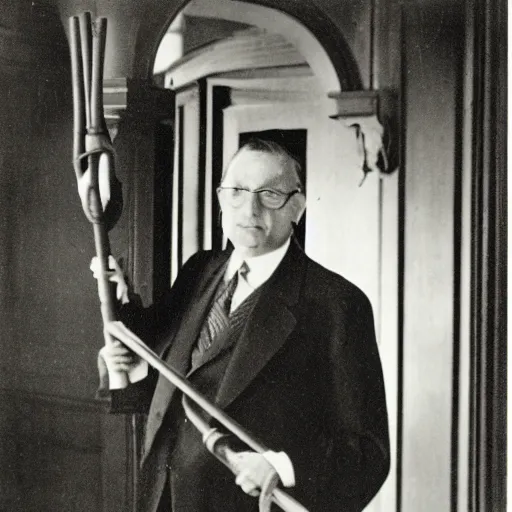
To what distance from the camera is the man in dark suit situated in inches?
47.6

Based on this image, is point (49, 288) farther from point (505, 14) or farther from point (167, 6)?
point (505, 14)

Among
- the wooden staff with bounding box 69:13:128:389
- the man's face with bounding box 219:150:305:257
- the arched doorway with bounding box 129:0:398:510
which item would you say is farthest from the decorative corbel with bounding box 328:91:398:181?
the wooden staff with bounding box 69:13:128:389

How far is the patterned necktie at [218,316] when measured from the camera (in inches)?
49.4

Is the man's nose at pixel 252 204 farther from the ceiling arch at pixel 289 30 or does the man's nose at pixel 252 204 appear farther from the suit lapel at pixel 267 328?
the ceiling arch at pixel 289 30

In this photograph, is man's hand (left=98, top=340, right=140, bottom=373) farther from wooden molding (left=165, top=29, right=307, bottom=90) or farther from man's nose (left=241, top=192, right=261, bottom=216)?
wooden molding (left=165, top=29, right=307, bottom=90)

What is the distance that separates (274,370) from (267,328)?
0.19 ft

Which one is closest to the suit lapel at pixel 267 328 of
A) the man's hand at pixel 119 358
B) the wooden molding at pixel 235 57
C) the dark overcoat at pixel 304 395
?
the dark overcoat at pixel 304 395

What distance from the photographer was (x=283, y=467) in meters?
1.20

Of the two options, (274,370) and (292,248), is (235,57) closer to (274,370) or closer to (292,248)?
(292,248)

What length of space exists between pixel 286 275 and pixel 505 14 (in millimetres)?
484

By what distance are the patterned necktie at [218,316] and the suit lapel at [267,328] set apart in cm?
4

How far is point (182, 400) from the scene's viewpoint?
49.4 inches

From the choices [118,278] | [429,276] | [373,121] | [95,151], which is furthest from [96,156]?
[429,276]

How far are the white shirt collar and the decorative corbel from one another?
0.16 m
